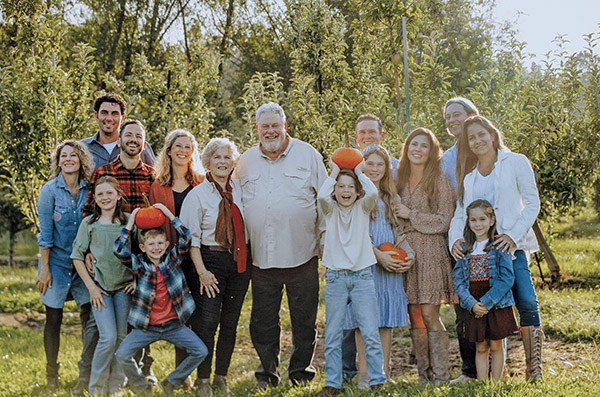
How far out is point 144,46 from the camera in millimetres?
17281

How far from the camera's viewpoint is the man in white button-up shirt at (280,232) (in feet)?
15.8

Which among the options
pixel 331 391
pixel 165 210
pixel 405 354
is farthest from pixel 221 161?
pixel 405 354

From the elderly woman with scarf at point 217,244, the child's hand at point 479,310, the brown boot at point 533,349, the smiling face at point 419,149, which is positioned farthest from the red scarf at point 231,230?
the brown boot at point 533,349

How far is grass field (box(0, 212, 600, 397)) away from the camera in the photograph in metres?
4.30

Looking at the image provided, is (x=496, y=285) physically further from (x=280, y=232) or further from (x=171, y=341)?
(x=171, y=341)

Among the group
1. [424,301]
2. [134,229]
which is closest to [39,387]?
[134,229]

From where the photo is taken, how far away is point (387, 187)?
4.83 meters

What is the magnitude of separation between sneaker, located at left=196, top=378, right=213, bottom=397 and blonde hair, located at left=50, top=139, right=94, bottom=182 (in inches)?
76.4

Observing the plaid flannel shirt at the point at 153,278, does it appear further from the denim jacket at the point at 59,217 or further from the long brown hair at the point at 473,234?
the long brown hair at the point at 473,234

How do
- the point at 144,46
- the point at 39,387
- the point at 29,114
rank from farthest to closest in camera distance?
the point at 144,46
the point at 29,114
the point at 39,387

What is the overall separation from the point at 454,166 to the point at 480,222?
736mm

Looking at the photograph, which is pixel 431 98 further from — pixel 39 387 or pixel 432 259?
pixel 39 387

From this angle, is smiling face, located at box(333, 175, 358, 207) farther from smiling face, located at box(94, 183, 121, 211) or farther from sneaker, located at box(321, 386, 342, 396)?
smiling face, located at box(94, 183, 121, 211)

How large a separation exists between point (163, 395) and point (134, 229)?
132 cm
